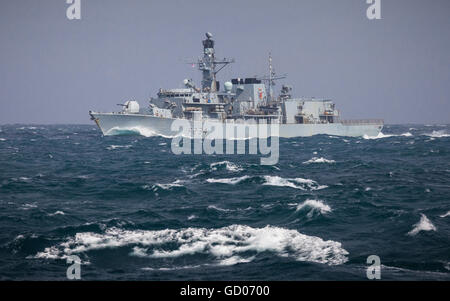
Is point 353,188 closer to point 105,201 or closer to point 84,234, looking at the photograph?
point 105,201

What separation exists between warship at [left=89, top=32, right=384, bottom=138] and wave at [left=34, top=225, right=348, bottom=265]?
5781 cm

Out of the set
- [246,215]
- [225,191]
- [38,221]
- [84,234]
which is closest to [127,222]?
[84,234]

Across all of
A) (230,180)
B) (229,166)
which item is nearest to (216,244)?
(230,180)

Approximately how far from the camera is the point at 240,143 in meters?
74.4

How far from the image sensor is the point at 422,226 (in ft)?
59.3

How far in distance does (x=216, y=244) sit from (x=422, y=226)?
30.3 feet

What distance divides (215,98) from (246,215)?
64714 mm

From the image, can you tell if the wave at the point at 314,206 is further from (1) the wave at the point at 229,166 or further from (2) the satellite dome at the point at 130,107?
(2) the satellite dome at the point at 130,107

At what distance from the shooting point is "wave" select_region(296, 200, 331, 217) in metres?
20.8

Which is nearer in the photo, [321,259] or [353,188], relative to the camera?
[321,259]

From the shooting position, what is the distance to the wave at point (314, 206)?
20750 millimetres

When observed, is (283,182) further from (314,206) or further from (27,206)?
(27,206)

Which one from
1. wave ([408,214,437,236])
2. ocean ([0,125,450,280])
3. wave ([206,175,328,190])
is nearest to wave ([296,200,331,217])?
ocean ([0,125,450,280])

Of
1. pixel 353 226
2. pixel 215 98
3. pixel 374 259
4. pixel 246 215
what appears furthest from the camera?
pixel 215 98
